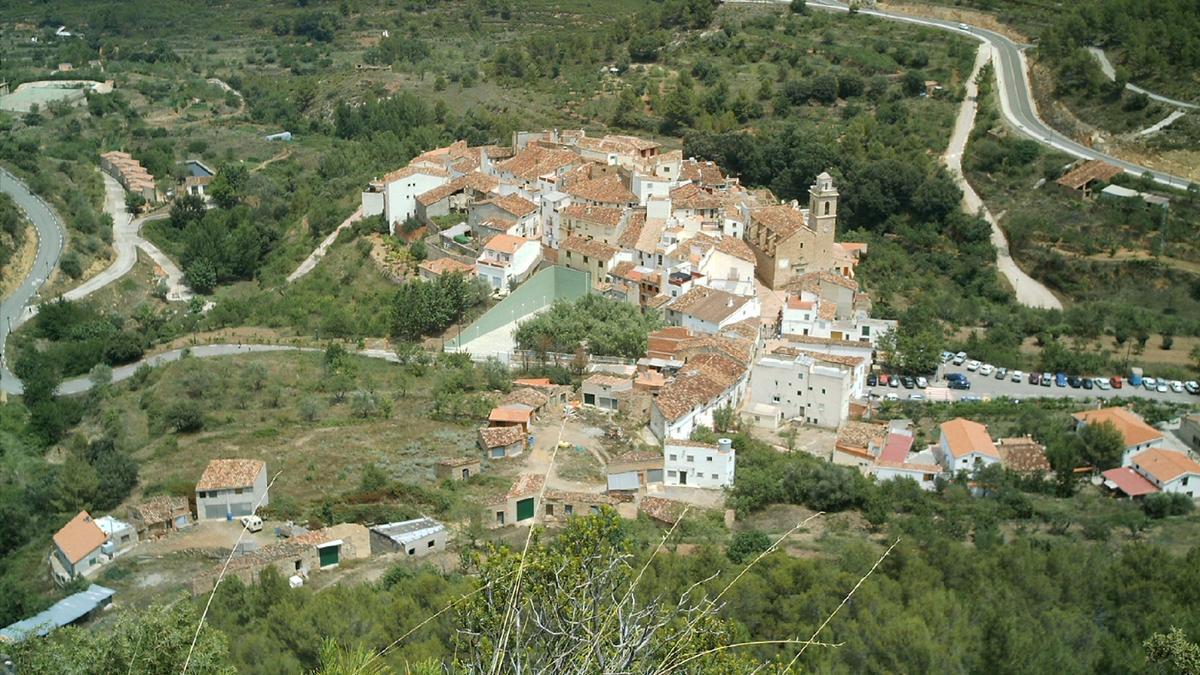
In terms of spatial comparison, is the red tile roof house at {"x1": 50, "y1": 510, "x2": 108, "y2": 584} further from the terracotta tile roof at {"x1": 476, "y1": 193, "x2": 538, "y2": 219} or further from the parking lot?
the parking lot

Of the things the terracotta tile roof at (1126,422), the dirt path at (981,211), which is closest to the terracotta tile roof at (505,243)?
the terracotta tile roof at (1126,422)

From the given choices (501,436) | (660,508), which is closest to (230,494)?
(501,436)

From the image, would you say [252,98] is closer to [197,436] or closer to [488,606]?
[197,436]

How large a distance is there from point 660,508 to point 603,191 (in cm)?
1262

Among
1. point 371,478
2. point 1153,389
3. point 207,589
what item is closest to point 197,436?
point 371,478

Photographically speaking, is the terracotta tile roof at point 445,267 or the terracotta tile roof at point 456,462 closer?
the terracotta tile roof at point 456,462

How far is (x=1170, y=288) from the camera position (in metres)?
32.0

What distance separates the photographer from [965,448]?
72.2 ft

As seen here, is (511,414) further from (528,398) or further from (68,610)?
(68,610)

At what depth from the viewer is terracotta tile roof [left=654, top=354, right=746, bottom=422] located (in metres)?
22.4

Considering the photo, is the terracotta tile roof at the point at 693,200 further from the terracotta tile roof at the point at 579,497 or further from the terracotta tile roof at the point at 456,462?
the terracotta tile roof at the point at 579,497

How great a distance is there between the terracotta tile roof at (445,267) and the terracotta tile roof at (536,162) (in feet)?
12.3

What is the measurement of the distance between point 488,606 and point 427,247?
84.2 feet

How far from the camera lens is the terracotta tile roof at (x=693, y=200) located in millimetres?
29922
